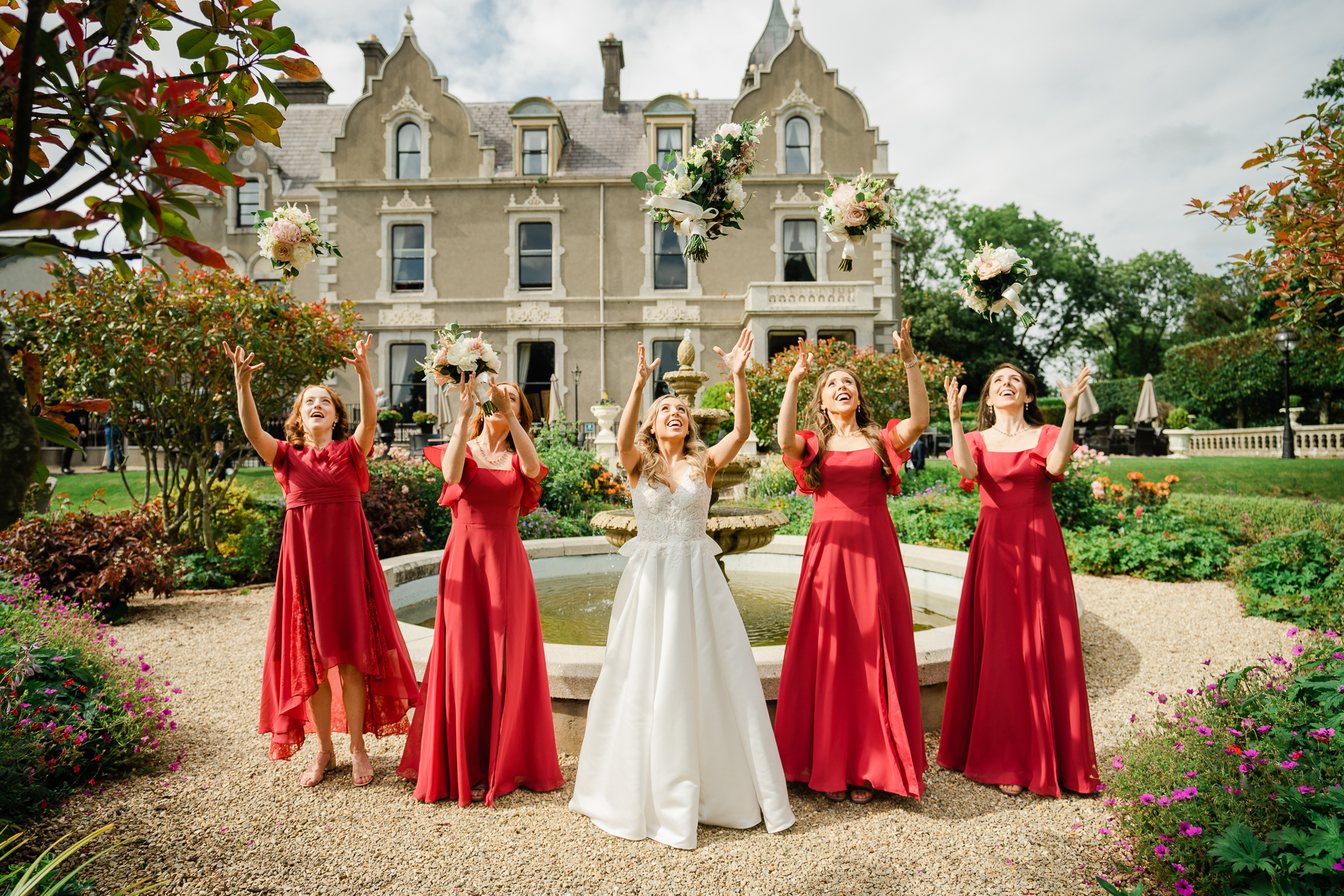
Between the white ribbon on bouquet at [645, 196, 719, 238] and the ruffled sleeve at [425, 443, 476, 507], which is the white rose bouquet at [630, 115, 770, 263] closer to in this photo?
the white ribbon on bouquet at [645, 196, 719, 238]

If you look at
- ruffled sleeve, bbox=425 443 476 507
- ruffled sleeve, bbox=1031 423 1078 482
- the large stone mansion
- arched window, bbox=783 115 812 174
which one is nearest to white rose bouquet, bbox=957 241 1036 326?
ruffled sleeve, bbox=1031 423 1078 482

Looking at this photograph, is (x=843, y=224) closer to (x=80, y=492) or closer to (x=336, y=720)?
(x=336, y=720)

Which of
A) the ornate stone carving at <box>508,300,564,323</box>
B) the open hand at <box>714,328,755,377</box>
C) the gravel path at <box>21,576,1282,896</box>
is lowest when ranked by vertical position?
the gravel path at <box>21,576,1282,896</box>

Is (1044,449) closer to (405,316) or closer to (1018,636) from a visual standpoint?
(1018,636)

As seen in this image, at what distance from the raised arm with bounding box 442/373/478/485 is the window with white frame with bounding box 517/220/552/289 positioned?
19.1m

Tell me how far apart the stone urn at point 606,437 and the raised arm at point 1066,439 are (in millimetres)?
10640

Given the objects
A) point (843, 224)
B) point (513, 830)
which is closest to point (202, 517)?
point (513, 830)

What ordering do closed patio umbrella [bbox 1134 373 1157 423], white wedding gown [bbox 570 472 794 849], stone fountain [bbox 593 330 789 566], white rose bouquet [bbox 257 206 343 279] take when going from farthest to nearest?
closed patio umbrella [bbox 1134 373 1157 423] → stone fountain [bbox 593 330 789 566] → white rose bouquet [bbox 257 206 343 279] → white wedding gown [bbox 570 472 794 849]

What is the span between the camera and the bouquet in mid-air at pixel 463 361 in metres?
3.57

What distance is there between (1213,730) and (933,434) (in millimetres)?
20657

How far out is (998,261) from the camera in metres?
3.86

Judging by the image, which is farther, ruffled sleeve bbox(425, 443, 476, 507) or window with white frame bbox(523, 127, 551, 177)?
window with white frame bbox(523, 127, 551, 177)

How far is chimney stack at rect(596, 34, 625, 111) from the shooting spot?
2375cm

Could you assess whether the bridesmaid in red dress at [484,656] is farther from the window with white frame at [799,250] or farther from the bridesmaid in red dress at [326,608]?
the window with white frame at [799,250]
